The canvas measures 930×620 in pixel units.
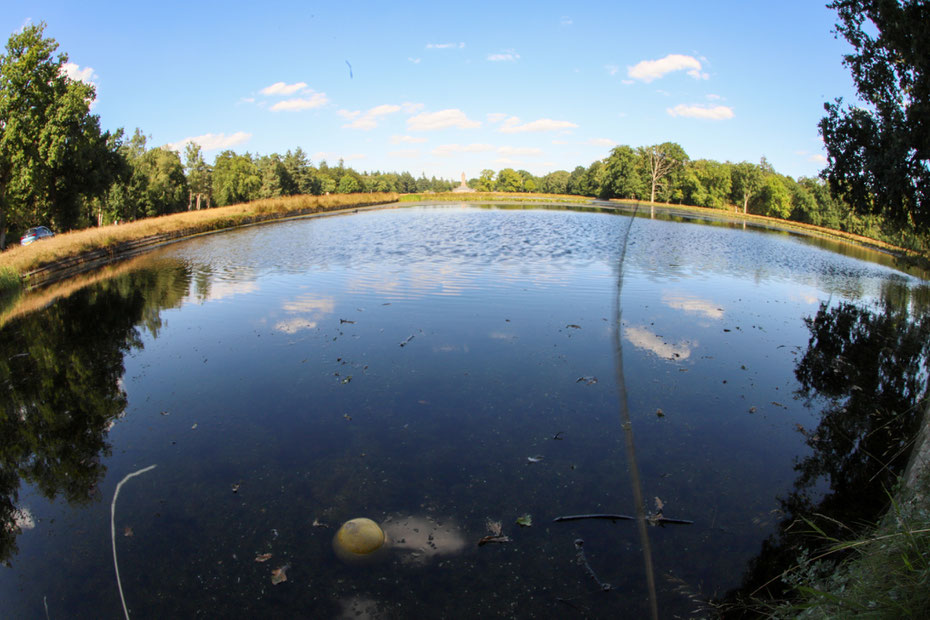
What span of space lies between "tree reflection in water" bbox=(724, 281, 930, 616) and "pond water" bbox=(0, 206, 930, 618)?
0.05 metres

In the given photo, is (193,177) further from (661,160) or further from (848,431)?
(661,160)

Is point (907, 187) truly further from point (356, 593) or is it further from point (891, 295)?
point (356, 593)

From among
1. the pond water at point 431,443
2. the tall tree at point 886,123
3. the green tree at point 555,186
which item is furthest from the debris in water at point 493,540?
the green tree at point 555,186

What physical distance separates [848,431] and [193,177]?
68.4 m

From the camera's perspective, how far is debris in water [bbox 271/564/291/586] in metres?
4.23

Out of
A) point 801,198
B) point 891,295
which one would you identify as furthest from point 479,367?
point 801,198

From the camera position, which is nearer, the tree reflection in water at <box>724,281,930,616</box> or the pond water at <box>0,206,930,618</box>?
the pond water at <box>0,206,930,618</box>

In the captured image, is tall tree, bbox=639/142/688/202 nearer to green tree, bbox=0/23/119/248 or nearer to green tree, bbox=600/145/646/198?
green tree, bbox=600/145/646/198

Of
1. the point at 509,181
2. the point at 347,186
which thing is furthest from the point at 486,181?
the point at 347,186

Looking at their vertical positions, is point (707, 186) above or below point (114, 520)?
above

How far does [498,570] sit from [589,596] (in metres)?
0.75

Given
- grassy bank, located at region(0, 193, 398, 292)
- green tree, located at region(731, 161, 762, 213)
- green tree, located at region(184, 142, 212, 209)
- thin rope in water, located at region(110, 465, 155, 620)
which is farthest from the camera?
green tree, located at region(731, 161, 762, 213)

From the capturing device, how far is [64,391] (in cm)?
796

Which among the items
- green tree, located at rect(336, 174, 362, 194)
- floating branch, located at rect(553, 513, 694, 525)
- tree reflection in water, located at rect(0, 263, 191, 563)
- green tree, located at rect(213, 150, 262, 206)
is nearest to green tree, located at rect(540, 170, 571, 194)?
green tree, located at rect(336, 174, 362, 194)
